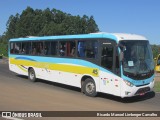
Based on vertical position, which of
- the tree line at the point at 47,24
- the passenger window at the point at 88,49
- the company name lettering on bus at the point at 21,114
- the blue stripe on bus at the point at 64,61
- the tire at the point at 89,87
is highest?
the tree line at the point at 47,24

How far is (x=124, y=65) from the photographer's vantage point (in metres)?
12.8

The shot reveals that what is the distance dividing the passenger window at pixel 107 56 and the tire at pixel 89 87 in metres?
1.15

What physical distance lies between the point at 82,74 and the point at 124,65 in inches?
106

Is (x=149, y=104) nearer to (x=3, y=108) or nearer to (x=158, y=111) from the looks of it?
(x=158, y=111)

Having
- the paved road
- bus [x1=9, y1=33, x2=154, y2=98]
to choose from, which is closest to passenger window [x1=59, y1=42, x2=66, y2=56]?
bus [x1=9, y1=33, x2=154, y2=98]

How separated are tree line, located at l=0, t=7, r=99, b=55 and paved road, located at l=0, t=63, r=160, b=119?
5116 centimetres

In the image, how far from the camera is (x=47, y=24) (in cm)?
7300

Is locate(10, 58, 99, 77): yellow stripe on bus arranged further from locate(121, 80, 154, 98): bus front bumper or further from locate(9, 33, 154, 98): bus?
locate(121, 80, 154, 98): bus front bumper

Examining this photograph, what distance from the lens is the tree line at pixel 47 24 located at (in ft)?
222

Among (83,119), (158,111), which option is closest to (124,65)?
(158,111)

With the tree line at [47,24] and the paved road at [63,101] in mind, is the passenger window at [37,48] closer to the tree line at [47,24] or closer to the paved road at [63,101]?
the paved road at [63,101]

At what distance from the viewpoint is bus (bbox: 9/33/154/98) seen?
42.2 feet

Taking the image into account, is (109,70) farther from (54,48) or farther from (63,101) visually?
(54,48)

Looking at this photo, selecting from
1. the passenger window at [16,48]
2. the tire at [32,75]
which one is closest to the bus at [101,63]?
the tire at [32,75]
